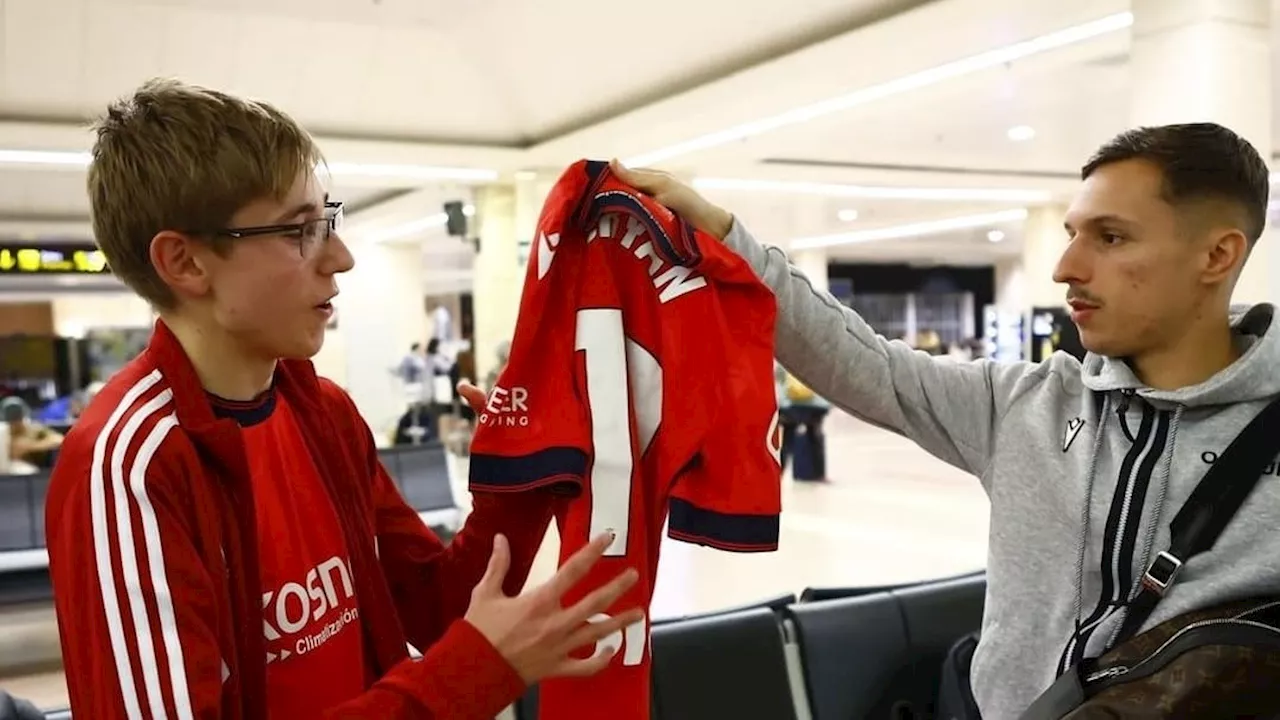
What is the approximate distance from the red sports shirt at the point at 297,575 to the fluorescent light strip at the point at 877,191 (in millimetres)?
10465

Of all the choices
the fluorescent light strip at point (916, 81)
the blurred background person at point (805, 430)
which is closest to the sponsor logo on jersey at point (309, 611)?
the fluorescent light strip at point (916, 81)

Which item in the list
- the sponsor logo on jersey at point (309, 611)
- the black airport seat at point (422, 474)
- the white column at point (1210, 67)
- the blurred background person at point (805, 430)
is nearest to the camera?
the sponsor logo on jersey at point (309, 611)

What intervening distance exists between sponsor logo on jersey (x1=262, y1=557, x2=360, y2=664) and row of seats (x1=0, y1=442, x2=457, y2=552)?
4848mm

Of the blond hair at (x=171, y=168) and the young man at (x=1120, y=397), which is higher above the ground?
the blond hair at (x=171, y=168)

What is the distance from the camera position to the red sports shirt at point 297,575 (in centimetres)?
133

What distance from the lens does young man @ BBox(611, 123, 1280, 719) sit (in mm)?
1572

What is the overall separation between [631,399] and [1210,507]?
889 millimetres

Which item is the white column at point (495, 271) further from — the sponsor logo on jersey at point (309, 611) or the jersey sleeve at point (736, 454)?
the sponsor logo on jersey at point (309, 611)

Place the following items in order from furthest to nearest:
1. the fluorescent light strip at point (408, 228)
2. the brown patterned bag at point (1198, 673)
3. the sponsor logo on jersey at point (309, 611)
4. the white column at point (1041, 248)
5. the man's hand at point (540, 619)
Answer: the fluorescent light strip at point (408, 228) → the white column at point (1041, 248) → the brown patterned bag at point (1198, 673) → the sponsor logo on jersey at point (309, 611) → the man's hand at point (540, 619)

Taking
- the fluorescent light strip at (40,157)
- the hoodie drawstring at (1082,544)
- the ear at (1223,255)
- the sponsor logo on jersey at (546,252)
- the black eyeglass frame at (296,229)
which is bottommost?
the hoodie drawstring at (1082,544)

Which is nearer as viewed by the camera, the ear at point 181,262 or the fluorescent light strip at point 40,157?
the ear at point 181,262

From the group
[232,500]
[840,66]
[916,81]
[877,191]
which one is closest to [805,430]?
[877,191]

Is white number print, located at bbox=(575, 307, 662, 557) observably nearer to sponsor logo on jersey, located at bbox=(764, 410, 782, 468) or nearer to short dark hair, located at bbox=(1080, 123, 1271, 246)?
sponsor logo on jersey, located at bbox=(764, 410, 782, 468)

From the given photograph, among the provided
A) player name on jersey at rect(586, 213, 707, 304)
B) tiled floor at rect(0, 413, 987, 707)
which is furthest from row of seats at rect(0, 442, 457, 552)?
player name on jersey at rect(586, 213, 707, 304)
